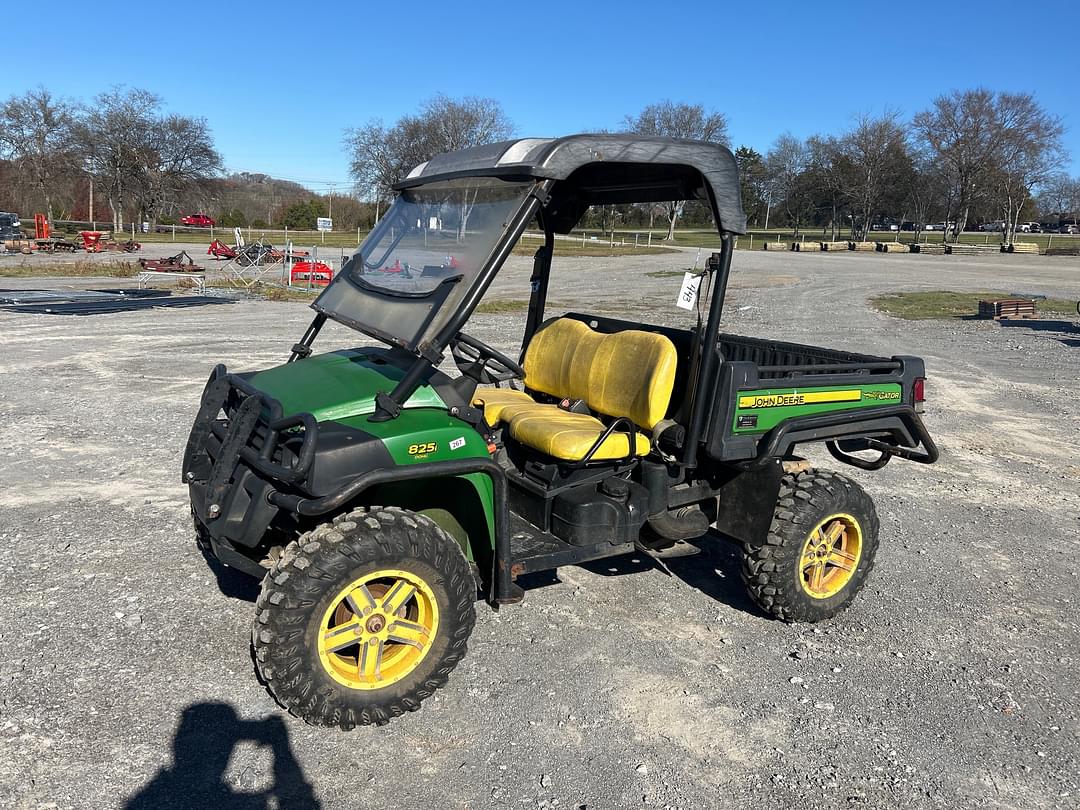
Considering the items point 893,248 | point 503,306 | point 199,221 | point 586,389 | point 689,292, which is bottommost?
point 503,306

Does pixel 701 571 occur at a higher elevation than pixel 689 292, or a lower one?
lower

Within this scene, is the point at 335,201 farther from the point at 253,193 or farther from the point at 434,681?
the point at 434,681

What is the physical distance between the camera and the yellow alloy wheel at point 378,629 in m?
3.11

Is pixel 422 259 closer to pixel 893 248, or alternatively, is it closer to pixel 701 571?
pixel 701 571

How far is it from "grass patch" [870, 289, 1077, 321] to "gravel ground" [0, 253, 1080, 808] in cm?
1370

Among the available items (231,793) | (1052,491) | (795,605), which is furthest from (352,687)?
(1052,491)

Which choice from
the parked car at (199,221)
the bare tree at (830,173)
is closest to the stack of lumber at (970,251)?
the bare tree at (830,173)

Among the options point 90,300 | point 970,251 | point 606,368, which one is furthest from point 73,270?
point 970,251

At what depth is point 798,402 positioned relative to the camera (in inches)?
160

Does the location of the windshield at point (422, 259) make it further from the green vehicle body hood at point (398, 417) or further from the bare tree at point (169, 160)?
the bare tree at point (169, 160)

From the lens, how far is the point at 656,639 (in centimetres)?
402

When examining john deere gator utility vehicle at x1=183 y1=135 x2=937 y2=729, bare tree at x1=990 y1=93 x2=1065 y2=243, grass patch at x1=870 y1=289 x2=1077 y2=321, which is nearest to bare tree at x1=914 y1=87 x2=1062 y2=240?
bare tree at x1=990 y1=93 x2=1065 y2=243

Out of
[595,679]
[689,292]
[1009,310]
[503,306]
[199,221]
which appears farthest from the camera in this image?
[199,221]

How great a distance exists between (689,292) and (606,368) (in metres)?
0.65
